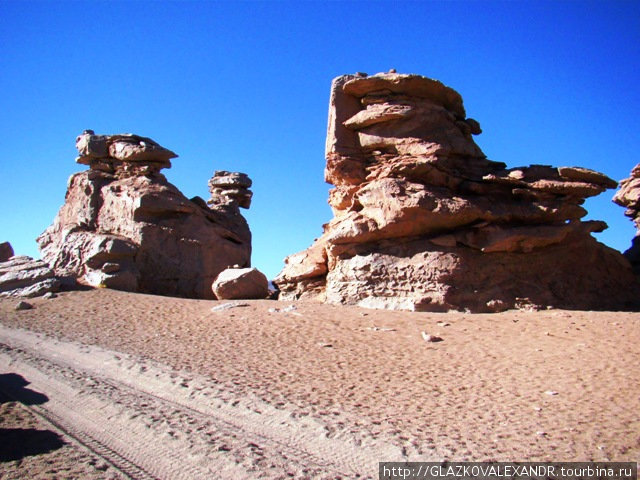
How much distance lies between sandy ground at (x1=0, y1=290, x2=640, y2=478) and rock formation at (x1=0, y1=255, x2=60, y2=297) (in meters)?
1.76

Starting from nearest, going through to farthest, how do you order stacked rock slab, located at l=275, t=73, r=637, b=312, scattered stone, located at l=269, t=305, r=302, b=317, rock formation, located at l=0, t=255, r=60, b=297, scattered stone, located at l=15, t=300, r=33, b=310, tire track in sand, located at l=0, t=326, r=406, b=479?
tire track in sand, located at l=0, t=326, r=406, b=479
scattered stone, located at l=269, t=305, r=302, b=317
stacked rock slab, located at l=275, t=73, r=637, b=312
scattered stone, located at l=15, t=300, r=33, b=310
rock formation, located at l=0, t=255, r=60, b=297

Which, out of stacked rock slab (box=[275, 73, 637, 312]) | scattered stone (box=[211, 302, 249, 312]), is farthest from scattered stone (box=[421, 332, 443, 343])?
scattered stone (box=[211, 302, 249, 312])

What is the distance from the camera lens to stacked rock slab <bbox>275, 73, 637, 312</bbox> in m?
12.0

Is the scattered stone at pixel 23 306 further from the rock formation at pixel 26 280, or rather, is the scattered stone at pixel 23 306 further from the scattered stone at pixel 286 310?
the scattered stone at pixel 286 310

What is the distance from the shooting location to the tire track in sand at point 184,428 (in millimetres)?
4340

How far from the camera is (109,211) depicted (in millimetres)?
17844

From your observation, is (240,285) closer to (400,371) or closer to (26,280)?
(26,280)

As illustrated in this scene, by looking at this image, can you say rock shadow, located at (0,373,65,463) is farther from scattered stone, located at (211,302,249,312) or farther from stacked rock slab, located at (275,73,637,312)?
stacked rock slab, located at (275,73,637,312)

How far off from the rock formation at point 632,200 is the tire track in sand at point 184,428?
16.2 m

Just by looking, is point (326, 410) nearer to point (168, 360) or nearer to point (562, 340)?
point (168, 360)

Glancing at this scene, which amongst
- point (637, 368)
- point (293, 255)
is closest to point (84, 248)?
point (293, 255)

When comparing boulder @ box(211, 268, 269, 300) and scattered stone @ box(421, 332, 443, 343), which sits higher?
boulder @ box(211, 268, 269, 300)

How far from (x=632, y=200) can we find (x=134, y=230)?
19079mm

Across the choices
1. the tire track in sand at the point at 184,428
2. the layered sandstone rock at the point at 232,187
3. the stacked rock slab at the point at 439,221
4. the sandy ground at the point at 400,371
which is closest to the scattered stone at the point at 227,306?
the sandy ground at the point at 400,371
